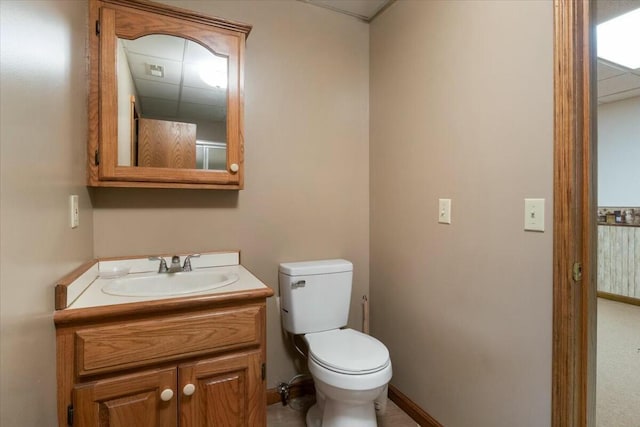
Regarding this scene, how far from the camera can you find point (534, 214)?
1.13 m

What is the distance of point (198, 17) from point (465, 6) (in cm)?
122

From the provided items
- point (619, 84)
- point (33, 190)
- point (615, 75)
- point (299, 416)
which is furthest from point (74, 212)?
point (619, 84)

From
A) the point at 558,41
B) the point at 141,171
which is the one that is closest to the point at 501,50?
the point at 558,41

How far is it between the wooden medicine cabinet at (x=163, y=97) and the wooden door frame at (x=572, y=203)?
132cm

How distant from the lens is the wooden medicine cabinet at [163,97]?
1335 mm

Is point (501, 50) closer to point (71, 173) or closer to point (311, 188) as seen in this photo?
point (311, 188)

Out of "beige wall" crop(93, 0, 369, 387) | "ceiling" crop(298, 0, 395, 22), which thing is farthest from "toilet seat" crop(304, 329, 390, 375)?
"ceiling" crop(298, 0, 395, 22)

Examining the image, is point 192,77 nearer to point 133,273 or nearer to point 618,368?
point 133,273

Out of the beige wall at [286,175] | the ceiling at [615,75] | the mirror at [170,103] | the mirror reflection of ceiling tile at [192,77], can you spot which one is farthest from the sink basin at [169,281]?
the ceiling at [615,75]

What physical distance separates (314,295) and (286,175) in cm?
71

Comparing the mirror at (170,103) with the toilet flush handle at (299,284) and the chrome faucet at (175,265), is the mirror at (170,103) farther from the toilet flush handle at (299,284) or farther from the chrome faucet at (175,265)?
the toilet flush handle at (299,284)

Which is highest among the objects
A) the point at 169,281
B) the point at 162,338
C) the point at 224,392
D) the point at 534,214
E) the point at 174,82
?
the point at 174,82

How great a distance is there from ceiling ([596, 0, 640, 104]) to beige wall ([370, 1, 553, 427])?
1.07 m

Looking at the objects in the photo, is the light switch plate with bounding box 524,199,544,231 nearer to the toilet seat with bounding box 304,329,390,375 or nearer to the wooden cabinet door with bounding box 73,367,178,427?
the toilet seat with bounding box 304,329,390,375
